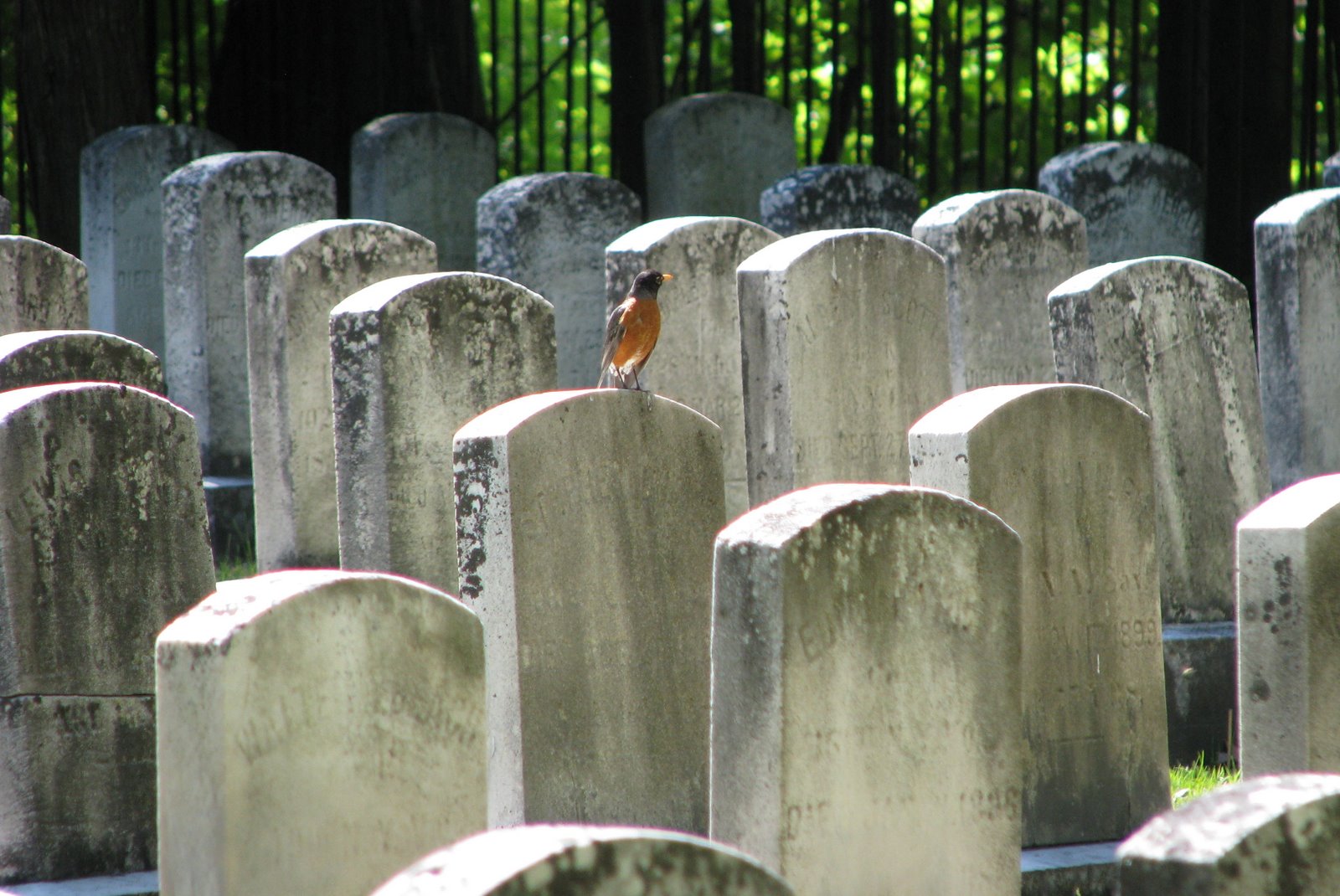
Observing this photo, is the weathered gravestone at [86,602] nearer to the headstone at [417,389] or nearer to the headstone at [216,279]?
the headstone at [417,389]

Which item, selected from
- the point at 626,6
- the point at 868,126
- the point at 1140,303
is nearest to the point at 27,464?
the point at 1140,303

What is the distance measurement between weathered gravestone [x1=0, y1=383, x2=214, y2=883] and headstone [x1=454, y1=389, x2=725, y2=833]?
680 millimetres

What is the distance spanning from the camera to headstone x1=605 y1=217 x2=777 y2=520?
6.13m

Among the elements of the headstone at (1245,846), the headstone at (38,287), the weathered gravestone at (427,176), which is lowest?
the headstone at (1245,846)

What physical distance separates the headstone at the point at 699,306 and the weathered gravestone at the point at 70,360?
1.85 meters

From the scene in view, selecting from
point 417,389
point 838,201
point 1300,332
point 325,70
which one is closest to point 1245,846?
point 417,389

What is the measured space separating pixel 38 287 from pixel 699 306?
2.50 metres

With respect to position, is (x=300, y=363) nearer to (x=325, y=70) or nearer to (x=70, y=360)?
A: (x=70, y=360)

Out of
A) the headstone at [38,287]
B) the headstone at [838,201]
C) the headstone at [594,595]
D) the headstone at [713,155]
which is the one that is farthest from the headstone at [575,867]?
the headstone at [713,155]

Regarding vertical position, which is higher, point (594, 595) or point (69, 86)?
point (69, 86)

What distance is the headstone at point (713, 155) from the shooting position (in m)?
9.62

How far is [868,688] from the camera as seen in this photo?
313 cm

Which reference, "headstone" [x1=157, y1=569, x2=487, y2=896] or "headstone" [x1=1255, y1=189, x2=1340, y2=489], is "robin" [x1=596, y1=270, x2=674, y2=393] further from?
"headstone" [x1=1255, y1=189, x2=1340, y2=489]

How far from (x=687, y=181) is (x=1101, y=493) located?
5823mm
